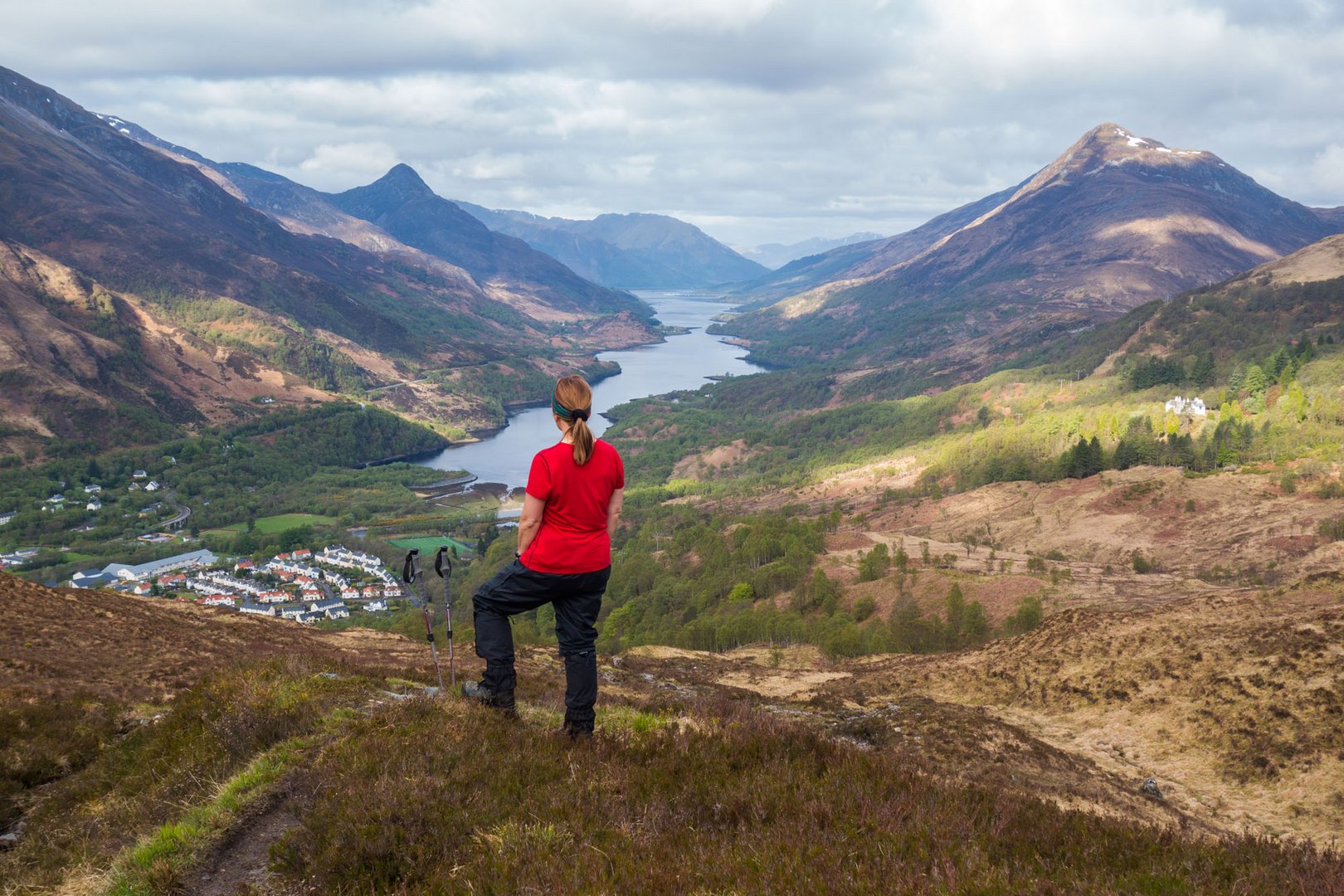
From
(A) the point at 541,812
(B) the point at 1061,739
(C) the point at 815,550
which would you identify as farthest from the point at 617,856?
(C) the point at 815,550

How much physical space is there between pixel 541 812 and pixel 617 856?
1015 millimetres

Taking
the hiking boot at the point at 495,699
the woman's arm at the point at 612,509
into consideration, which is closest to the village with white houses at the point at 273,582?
the hiking boot at the point at 495,699

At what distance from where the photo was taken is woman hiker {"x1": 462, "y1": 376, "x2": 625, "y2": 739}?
7.08 m

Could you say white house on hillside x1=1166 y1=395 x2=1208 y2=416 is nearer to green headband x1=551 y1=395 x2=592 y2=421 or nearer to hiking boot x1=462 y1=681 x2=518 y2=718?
hiking boot x1=462 y1=681 x2=518 y2=718

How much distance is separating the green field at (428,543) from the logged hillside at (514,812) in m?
97.0

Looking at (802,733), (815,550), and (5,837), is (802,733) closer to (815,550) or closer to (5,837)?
(5,837)

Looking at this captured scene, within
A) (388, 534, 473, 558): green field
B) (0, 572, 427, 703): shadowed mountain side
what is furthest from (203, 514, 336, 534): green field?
(0, 572, 427, 703): shadowed mountain side

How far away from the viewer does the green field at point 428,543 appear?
10423cm

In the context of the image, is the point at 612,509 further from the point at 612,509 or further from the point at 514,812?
the point at 514,812

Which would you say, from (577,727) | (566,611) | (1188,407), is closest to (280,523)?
(577,727)

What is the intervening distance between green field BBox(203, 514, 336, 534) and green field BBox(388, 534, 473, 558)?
21.1 m

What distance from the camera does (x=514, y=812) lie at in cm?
579

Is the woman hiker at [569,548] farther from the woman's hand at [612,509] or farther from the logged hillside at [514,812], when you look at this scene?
the logged hillside at [514,812]

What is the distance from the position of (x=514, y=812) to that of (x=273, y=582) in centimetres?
9729
